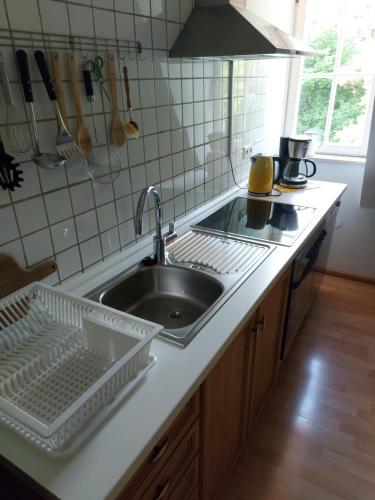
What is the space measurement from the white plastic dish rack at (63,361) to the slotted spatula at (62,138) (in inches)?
15.3

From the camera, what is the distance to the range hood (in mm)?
1255

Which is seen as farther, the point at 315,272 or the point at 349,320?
the point at 349,320

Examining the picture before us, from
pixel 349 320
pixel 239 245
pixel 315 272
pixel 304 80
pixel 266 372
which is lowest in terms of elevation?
pixel 349 320

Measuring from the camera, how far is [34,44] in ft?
3.08

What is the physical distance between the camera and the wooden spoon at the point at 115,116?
1.16 m

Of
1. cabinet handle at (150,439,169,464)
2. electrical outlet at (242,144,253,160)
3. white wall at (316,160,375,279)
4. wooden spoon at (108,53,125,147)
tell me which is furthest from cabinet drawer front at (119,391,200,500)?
white wall at (316,160,375,279)

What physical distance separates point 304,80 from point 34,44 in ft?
7.83

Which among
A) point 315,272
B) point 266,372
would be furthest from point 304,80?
point 266,372

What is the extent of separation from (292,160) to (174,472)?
1.93m

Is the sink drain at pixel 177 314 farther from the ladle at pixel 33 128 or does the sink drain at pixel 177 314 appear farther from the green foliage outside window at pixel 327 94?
the green foliage outside window at pixel 327 94

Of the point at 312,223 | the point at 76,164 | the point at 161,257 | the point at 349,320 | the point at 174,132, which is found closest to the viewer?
the point at 76,164

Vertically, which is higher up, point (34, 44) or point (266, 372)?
point (34, 44)

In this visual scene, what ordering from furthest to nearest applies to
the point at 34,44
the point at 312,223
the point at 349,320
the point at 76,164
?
1. the point at 349,320
2. the point at 312,223
3. the point at 76,164
4. the point at 34,44

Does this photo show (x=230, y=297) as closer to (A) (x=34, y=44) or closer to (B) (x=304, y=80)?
(A) (x=34, y=44)
